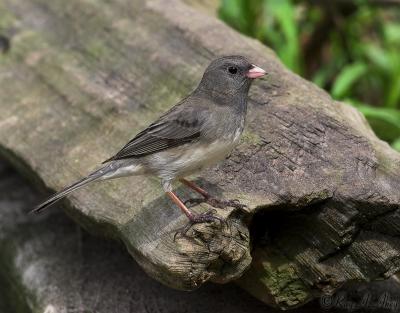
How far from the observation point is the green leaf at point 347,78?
16.0 feet

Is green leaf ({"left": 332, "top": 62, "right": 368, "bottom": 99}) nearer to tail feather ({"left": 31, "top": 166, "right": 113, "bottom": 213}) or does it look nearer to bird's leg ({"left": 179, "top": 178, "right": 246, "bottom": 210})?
bird's leg ({"left": 179, "top": 178, "right": 246, "bottom": 210})

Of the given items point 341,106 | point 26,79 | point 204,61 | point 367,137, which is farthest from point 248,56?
point 26,79

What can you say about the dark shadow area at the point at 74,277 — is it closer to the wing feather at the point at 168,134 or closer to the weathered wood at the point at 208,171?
the weathered wood at the point at 208,171

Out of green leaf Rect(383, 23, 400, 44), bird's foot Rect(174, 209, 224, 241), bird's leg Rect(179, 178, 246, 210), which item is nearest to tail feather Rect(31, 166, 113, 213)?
bird's leg Rect(179, 178, 246, 210)

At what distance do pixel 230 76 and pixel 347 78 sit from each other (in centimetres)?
211

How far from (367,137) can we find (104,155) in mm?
1391

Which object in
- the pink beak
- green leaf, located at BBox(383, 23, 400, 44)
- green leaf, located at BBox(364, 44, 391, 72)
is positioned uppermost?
the pink beak

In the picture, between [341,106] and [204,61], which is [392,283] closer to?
[341,106]

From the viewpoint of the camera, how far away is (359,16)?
5848 mm

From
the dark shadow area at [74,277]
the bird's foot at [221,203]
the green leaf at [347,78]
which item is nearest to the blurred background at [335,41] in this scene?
the green leaf at [347,78]

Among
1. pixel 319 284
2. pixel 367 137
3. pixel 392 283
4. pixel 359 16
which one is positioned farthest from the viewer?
pixel 359 16

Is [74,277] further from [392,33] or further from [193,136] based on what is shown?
[392,33]

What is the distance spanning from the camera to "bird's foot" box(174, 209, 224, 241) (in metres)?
→ 2.57

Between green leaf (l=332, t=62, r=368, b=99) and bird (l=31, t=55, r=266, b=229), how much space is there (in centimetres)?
190
